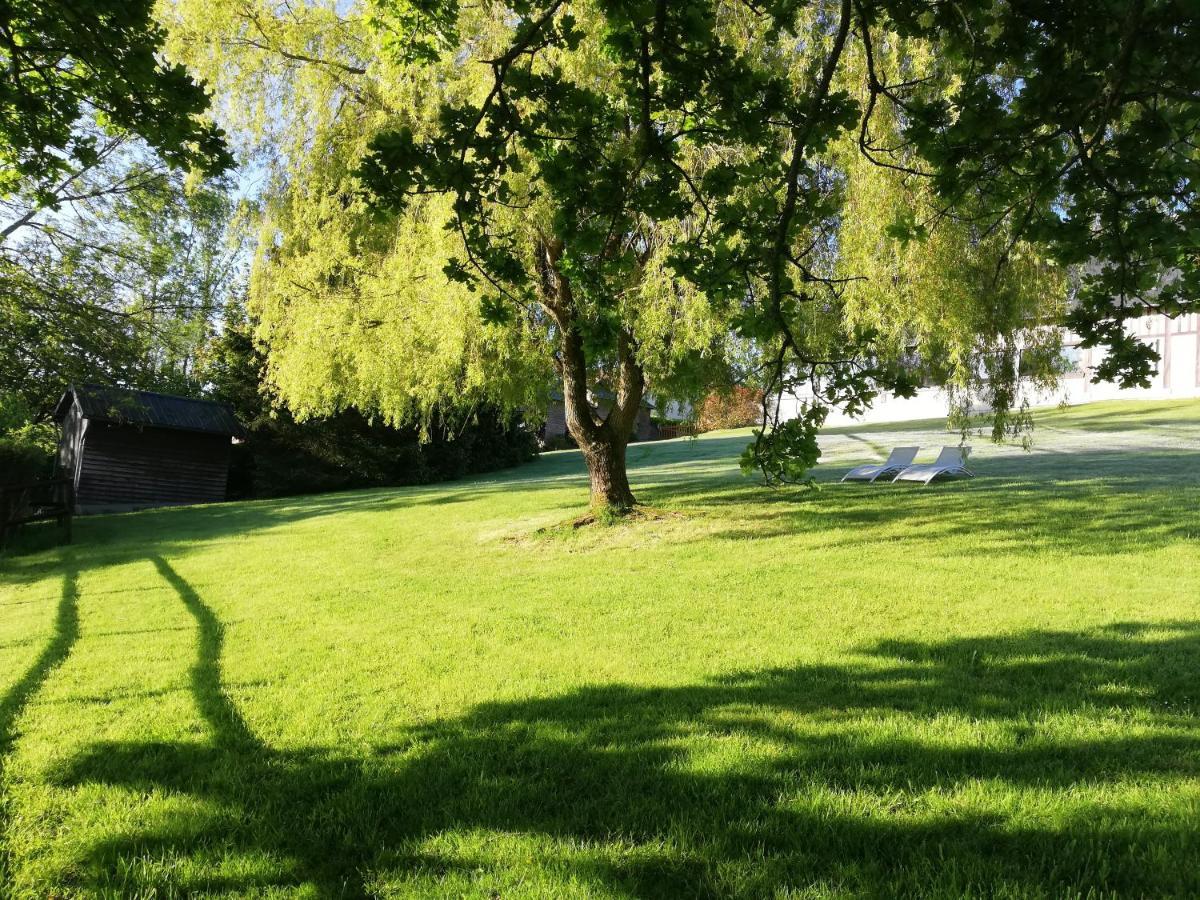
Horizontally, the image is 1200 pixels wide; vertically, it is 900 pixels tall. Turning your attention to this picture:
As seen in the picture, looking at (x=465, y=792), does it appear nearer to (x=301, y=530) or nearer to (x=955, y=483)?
(x=301, y=530)

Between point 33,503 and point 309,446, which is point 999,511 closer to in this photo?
point 33,503

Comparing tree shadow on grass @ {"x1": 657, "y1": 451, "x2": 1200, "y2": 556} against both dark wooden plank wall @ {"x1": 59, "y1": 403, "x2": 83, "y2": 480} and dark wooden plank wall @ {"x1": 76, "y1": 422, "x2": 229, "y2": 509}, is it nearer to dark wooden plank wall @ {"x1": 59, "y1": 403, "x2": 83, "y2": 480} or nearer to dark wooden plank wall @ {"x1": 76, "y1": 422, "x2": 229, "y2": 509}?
dark wooden plank wall @ {"x1": 76, "y1": 422, "x2": 229, "y2": 509}

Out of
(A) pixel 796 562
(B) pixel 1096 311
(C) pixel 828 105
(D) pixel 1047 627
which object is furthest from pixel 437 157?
(A) pixel 796 562

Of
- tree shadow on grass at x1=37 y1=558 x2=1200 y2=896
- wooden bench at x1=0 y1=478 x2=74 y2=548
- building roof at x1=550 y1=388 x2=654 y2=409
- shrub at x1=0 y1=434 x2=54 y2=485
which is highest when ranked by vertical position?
building roof at x1=550 y1=388 x2=654 y2=409

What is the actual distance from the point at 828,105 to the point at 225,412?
81.4 feet

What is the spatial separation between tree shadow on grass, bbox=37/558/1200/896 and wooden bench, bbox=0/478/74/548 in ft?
39.8

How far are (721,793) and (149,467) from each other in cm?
2508

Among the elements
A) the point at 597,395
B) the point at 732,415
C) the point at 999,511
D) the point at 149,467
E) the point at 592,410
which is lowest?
the point at 999,511

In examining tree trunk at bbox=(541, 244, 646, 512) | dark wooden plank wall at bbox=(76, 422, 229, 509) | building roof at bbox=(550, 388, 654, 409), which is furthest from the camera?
dark wooden plank wall at bbox=(76, 422, 229, 509)

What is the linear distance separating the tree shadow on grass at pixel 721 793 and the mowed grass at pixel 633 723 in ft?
0.05

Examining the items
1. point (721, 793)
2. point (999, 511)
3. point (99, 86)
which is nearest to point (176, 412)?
point (99, 86)

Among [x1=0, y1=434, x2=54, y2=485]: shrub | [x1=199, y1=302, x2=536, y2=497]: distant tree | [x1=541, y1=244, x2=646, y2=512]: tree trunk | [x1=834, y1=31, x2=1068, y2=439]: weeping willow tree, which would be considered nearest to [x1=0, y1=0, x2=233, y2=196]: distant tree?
[x1=541, y1=244, x2=646, y2=512]: tree trunk

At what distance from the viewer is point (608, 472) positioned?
40.8 ft

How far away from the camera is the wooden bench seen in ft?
44.9
